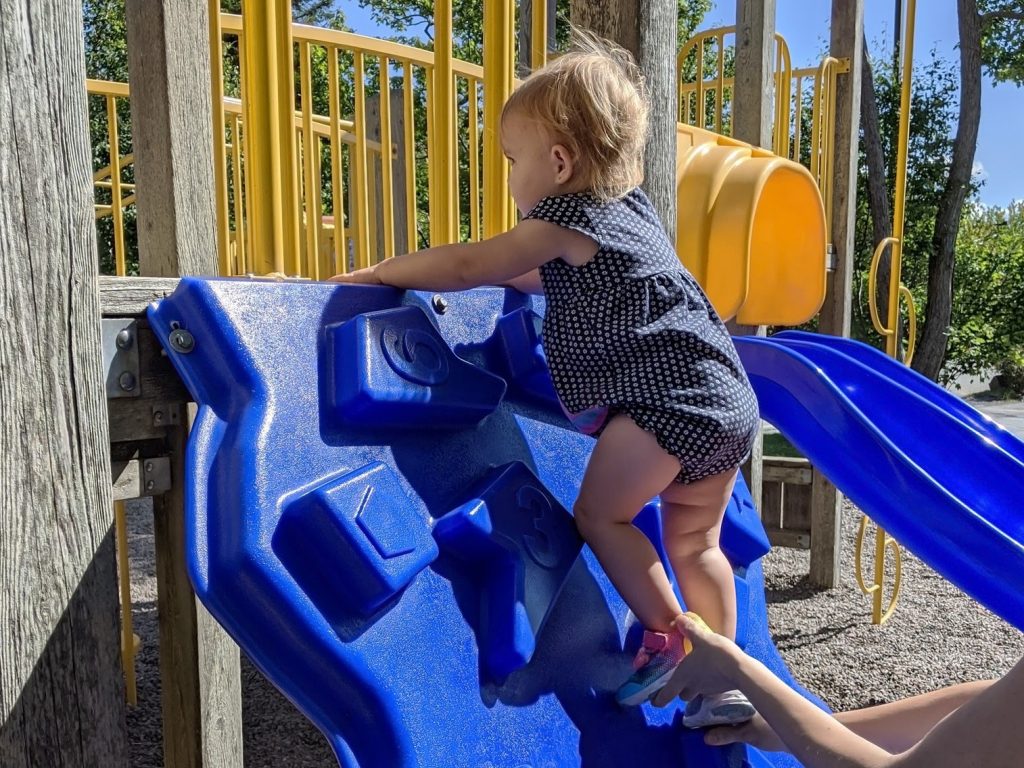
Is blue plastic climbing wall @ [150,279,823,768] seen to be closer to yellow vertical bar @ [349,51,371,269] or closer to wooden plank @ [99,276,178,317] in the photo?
wooden plank @ [99,276,178,317]

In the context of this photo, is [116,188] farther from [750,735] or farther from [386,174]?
[750,735]

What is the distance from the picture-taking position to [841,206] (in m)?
5.07

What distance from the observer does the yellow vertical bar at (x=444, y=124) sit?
2.31 m

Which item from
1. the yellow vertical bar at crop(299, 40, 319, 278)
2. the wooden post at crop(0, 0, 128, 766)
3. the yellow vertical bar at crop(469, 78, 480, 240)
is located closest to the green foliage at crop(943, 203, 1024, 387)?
the yellow vertical bar at crop(469, 78, 480, 240)

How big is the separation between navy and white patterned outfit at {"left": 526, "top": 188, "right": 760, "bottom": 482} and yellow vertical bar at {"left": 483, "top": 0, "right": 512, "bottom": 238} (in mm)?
588

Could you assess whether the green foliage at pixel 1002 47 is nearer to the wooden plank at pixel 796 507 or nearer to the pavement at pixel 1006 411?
the pavement at pixel 1006 411

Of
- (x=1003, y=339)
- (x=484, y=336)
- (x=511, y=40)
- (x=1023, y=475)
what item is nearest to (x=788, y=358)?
(x=1023, y=475)

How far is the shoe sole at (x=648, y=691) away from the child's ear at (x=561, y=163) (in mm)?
903

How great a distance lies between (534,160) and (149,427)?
829 mm

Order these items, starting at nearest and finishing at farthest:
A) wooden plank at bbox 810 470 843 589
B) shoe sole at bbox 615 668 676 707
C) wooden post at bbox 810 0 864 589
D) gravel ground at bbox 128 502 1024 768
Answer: shoe sole at bbox 615 668 676 707 < gravel ground at bbox 128 502 1024 768 < wooden post at bbox 810 0 864 589 < wooden plank at bbox 810 470 843 589

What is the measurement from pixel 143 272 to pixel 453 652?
1039mm

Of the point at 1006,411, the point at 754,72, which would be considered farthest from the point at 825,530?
the point at 1006,411

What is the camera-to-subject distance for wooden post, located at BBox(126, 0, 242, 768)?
1901 millimetres

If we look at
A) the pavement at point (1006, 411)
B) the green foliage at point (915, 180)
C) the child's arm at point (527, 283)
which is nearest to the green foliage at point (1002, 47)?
the green foliage at point (915, 180)
